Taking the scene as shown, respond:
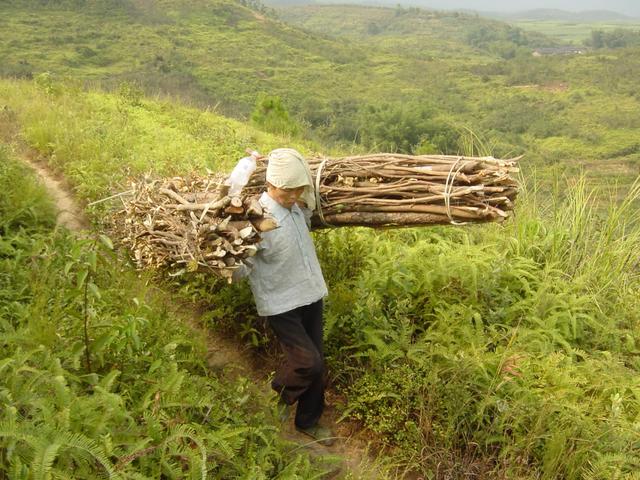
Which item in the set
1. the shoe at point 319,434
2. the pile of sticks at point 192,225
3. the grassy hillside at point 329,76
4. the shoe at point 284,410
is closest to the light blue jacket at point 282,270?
the pile of sticks at point 192,225

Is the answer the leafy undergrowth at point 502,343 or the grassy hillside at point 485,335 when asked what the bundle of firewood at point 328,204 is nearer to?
the grassy hillside at point 485,335

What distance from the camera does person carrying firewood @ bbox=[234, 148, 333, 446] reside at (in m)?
2.72

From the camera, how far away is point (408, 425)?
2.89 metres

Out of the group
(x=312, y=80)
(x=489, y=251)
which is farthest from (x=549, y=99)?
(x=489, y=251)

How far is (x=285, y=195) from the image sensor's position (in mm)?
2773

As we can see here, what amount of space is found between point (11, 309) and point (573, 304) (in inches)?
136

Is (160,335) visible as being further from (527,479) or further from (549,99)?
(549,99)

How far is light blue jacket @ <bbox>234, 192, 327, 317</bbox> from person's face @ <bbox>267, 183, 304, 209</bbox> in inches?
0.9

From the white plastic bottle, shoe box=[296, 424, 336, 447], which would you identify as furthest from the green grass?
the white plastic bottle

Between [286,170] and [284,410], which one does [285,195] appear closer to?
[286,170]

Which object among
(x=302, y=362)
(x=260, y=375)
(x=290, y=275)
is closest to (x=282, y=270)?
(x=290, y=275)

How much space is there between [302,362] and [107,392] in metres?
1.03

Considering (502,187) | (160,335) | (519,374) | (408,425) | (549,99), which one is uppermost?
(502,187)

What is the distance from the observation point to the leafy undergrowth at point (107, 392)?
1.74 metres
